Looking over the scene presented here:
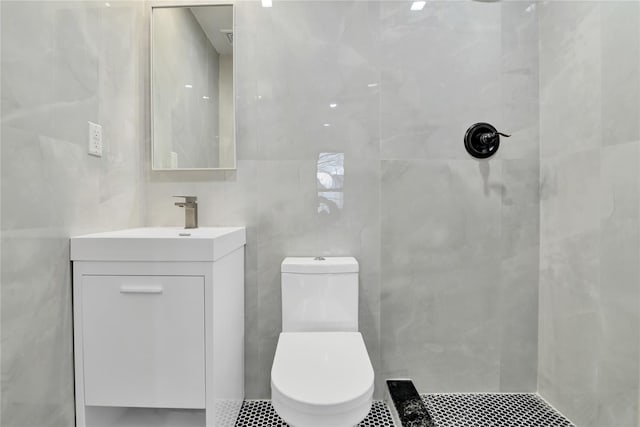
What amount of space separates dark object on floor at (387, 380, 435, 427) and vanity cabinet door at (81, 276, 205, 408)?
34.6 inches

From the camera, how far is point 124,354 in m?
1.07

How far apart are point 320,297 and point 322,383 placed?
17.7 inches

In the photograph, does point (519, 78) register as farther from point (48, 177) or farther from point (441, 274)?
point (48, 177)

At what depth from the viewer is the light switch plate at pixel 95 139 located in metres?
1.20

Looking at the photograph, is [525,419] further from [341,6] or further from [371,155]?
[341,6]

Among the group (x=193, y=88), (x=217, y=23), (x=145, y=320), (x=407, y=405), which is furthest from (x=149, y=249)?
(x=407, y=405)

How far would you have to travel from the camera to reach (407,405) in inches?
57.4

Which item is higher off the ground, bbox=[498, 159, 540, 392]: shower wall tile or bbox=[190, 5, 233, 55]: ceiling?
bbox=[190, 5, 233, 55]: ceiling

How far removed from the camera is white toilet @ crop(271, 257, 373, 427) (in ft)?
3.05

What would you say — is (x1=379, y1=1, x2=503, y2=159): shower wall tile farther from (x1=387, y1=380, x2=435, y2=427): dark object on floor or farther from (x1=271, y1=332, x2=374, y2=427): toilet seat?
(x1=387, y1=380, x2=435, y2=427): dark object on floor

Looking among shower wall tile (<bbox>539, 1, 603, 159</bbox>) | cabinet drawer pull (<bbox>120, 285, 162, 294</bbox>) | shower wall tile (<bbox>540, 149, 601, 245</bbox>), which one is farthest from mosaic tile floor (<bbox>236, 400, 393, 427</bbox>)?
shower wall tile (<bbox>539, 1, 603, 159</bbox>)

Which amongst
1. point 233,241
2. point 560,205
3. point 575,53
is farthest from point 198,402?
point 575,53

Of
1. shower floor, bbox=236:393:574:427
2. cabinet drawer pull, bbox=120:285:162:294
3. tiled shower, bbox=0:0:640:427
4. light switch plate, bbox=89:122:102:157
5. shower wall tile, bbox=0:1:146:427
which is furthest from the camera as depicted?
tiled shower, bbox=0:0:640:427

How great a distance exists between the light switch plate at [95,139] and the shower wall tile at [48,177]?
29 millimetres
